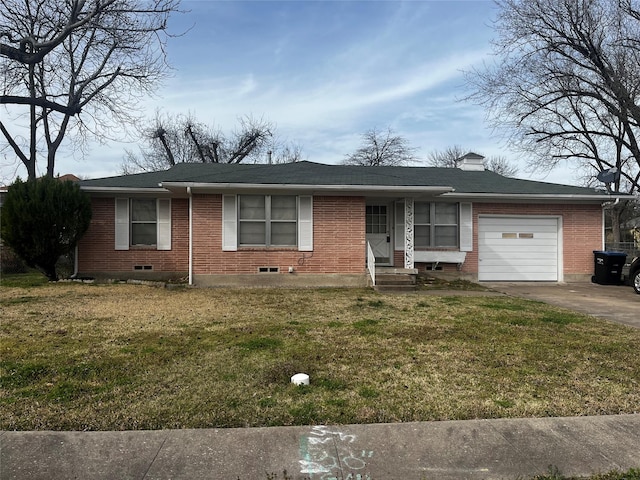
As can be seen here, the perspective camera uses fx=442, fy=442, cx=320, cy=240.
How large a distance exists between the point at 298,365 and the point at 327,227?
779 cm

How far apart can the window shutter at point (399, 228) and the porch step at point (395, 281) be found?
1955 mm

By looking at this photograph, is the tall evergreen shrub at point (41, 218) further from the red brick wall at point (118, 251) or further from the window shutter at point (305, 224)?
the window shutter at point (305, 224)

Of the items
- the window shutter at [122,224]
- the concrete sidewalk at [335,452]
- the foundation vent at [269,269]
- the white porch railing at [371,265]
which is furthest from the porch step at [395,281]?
the concrete sidewalk at [335,452]

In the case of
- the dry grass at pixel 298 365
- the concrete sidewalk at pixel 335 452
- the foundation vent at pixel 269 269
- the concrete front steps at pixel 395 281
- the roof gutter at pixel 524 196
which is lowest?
the concrete sidewalk at pixel 335 452

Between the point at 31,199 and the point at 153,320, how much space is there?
292 inches

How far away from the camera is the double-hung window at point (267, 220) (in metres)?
12.4

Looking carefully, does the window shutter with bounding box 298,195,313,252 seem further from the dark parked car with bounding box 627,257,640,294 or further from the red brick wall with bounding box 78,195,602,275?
the dark parked car with bounding box 627,257,640,294

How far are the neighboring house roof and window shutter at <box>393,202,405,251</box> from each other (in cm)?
98

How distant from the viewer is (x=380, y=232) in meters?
14.4

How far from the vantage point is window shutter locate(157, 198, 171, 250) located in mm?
13664

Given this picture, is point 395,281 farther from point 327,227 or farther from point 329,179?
point 329,179

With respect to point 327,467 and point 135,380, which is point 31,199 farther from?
point 327,467

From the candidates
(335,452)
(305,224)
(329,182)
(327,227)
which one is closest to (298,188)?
(329,182)

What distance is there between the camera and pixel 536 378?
4715 millimetres
